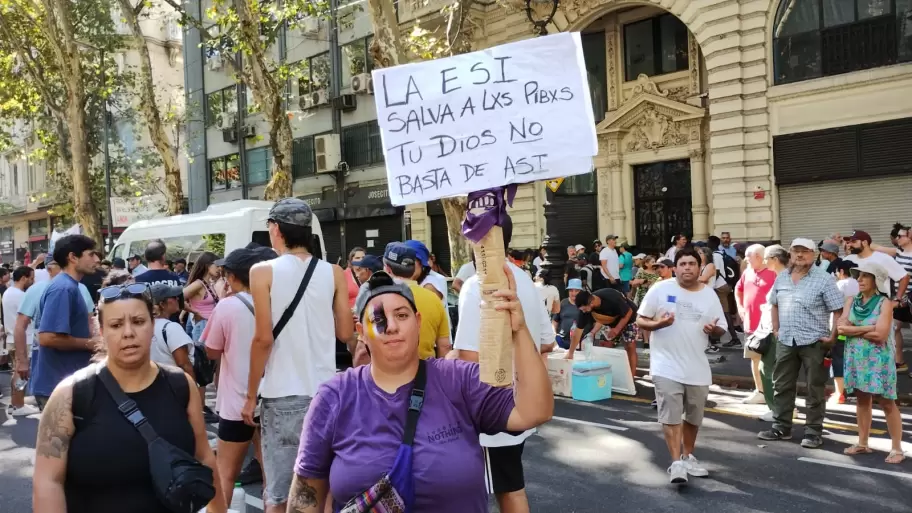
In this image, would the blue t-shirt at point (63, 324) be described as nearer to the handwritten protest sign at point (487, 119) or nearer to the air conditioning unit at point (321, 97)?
the handwritten protest sign at point (487, 119)

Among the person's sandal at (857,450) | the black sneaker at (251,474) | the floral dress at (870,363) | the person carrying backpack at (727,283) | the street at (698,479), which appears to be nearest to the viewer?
the street at (698,479)

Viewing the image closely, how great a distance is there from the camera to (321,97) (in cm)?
2814

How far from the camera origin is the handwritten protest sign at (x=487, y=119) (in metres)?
2.51

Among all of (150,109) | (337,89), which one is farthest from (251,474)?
(337,89)

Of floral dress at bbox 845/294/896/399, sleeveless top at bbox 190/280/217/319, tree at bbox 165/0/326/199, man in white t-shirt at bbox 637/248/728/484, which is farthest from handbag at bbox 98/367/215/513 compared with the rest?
tree at bbox 165/0/326/199

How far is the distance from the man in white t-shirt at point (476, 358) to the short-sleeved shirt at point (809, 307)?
309cm

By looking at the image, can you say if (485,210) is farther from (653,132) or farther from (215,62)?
(215,62)

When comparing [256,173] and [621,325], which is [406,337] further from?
[256,173]

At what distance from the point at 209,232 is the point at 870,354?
38.7ft

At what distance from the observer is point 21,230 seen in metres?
49.8

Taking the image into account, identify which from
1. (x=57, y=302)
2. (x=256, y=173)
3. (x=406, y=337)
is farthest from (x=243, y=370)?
(x=256, y=173)

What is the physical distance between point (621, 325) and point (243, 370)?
5.76 m

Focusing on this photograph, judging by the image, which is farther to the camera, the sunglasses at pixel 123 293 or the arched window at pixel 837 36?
the arched window at pixel 837 36

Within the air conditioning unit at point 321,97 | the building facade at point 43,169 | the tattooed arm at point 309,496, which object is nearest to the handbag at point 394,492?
the tattooed arm at point 309,496
